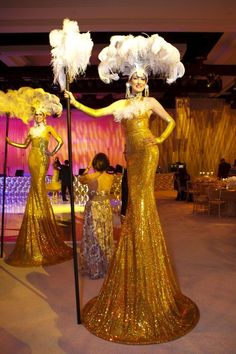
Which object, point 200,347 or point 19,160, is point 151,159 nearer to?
point 200,347

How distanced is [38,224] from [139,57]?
296 centimetres

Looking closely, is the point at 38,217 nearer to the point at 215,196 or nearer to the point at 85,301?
the point at 85,301

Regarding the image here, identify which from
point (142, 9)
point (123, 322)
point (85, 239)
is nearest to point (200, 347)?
point (123, 322)

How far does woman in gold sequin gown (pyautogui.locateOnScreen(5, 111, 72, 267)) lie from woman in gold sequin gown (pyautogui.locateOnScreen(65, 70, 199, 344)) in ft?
6.70

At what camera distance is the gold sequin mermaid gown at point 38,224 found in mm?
4941

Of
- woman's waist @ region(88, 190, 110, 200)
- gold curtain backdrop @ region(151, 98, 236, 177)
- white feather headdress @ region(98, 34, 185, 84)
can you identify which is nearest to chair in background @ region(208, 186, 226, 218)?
woman's waist @ region(88, 190, 110, 200)

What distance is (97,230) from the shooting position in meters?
4.30

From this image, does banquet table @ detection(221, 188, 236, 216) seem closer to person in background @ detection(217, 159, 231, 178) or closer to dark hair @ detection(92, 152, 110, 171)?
person in background @ detection(217, 159, 231, 178)

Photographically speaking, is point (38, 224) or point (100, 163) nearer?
point (100, 163)

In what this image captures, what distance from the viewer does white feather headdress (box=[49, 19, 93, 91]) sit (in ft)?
9.05

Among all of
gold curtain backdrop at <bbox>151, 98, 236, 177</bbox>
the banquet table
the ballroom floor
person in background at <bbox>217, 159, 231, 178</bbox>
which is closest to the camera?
the ballroom floor

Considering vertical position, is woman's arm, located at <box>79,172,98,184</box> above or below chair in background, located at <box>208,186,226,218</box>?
above

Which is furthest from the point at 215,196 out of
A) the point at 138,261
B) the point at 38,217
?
the point at 138,261

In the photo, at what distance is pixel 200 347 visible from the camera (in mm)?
2705
